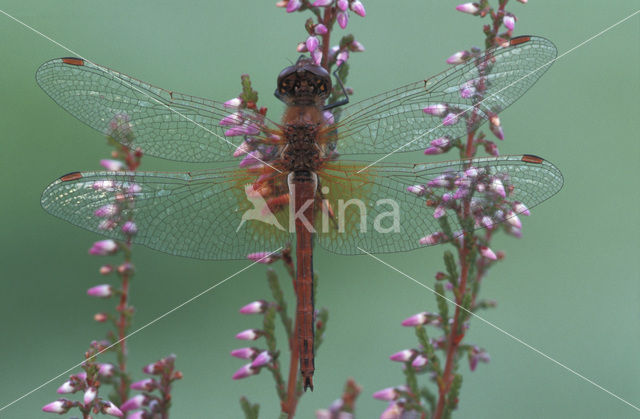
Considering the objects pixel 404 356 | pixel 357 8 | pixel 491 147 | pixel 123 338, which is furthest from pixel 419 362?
pixel 357 8

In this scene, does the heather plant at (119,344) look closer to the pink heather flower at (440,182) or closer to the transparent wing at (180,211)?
the transparent wing at (180,211)

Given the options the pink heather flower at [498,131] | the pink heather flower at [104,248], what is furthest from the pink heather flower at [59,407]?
the pink heather flower at [498,131]

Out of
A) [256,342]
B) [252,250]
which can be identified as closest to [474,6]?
[252,250]

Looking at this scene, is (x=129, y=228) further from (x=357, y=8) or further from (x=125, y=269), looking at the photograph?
(x=357, y=8)

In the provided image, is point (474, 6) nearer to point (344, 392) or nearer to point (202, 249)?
point (202, 249)

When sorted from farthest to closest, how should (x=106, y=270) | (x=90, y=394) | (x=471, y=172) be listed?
(x=106, y=270)
(x=471, y=172)
(x=90, y=394)

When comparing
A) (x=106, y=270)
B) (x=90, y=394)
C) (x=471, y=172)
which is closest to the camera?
(x=90, y=394)

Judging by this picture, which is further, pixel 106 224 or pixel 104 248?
pixel 104 248

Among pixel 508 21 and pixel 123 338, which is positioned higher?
pixel 508 21
